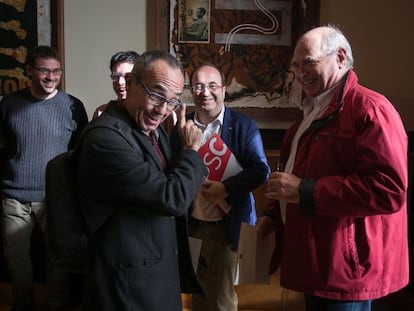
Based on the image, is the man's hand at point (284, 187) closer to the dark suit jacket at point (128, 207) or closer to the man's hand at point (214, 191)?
the dark suit jacket at point (128, 207)

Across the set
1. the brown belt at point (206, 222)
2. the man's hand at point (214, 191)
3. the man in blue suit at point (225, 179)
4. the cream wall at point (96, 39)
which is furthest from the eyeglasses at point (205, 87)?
the cream wall at point (96, 39)

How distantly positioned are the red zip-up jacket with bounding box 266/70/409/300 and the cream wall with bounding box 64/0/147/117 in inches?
72.4

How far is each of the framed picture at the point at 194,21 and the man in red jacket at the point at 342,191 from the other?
1.59 metres

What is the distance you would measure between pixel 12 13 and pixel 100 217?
6.73ft

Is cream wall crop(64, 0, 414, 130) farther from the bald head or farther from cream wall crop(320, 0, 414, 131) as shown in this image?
the bald head

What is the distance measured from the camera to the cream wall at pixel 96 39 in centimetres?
276

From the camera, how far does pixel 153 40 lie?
283cm

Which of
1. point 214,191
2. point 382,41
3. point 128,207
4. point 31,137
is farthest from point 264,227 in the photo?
point 382,41

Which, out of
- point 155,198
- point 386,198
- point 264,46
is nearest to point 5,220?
point 155,198

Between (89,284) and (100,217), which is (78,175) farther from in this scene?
(89,284)

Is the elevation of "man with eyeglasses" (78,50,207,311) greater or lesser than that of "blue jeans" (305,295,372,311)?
greater

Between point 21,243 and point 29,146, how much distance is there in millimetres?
537

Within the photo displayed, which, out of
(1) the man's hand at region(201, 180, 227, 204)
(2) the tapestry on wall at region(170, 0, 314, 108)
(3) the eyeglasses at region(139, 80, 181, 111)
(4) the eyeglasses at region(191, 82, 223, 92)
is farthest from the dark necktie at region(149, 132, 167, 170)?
(2) the tapestry on wall at region(170, 0, 314, 108)

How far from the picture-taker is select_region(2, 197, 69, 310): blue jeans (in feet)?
7.80
